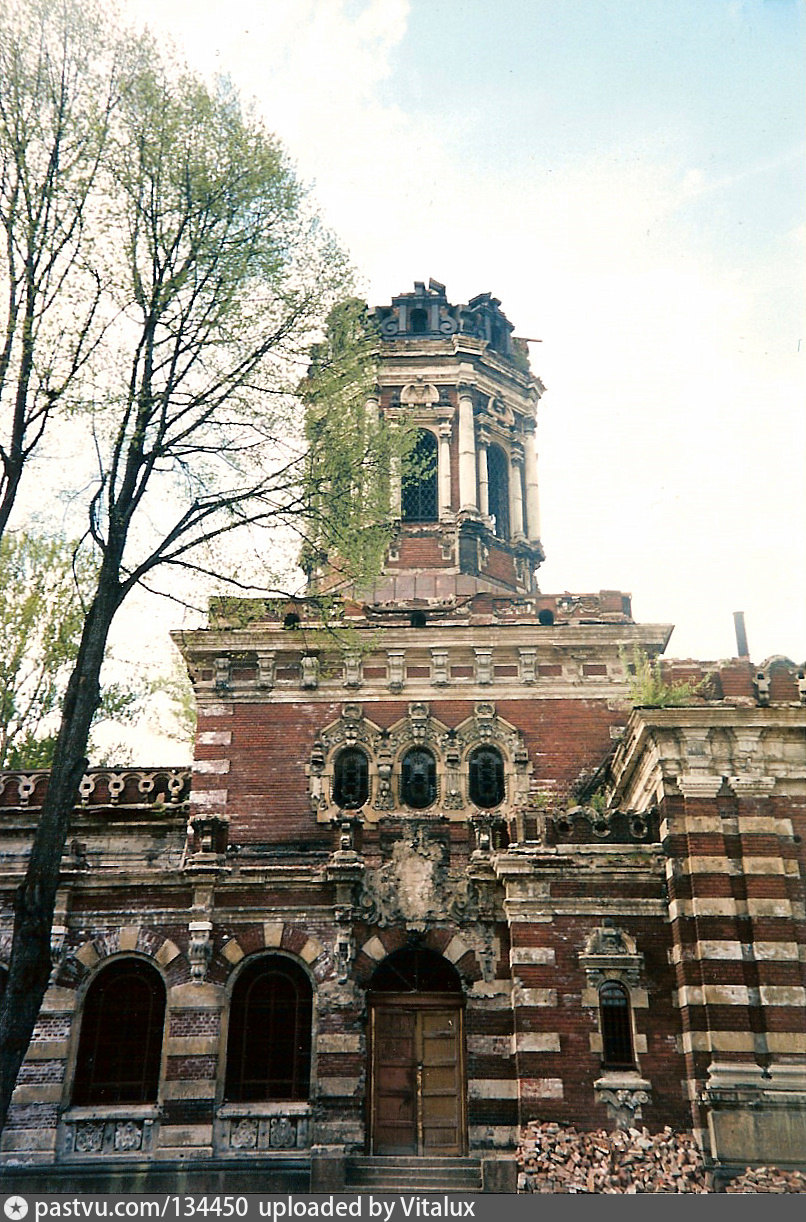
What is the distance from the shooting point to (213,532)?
17.8 m

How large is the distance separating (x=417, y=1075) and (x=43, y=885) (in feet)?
29.5

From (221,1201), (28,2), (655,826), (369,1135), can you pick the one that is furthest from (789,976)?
(28,2)

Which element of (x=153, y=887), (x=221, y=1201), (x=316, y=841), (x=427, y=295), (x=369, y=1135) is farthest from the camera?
(x=427, y=295)

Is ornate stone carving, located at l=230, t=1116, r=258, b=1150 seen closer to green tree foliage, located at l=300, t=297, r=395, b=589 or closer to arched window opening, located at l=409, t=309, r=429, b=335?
green tree foliage, located at l=300, t=297, r=395, b=589

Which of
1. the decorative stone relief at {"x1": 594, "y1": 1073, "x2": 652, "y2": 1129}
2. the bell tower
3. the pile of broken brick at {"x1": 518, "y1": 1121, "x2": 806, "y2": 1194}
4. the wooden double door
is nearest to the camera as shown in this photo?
the pile of broken brick at {"x1": 518, "y1": 1121, "x2": 806, "y2": 1194}

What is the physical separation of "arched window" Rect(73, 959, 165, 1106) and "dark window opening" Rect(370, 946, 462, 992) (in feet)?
13.2

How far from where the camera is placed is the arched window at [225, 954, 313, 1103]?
65.0 feet

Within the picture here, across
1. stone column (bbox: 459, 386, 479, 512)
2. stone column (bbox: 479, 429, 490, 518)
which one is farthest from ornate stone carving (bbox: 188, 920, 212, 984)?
stone column (bbox: 479, 429, 490, 518)

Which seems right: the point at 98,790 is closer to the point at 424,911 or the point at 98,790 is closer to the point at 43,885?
the point at 424,911

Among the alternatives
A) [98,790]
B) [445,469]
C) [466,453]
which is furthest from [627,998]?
[466,453]

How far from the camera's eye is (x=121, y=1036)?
2008 centimetres

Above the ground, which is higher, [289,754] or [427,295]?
[427,295]

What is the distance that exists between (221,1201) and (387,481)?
38.5ft

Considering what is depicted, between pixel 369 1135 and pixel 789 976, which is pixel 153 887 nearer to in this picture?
pixel 369 1135
